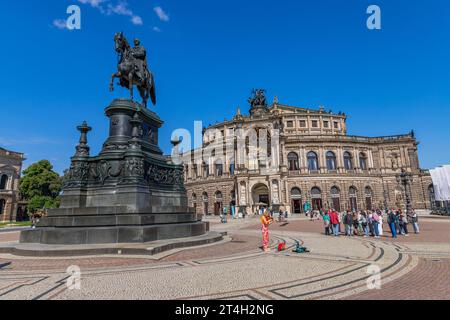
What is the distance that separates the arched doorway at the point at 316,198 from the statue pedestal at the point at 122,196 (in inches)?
1549

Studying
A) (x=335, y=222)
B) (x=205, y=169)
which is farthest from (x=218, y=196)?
(x=335, y=222)

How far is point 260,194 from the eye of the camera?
48.1 meters

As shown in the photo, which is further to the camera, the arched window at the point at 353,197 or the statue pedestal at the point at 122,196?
the arched window at the point at 353,197

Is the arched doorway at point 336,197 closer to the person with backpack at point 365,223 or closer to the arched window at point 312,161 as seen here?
the arched window at point 312,161

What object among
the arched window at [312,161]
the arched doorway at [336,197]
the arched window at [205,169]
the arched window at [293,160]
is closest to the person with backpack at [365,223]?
the arched doorway at [336,197]

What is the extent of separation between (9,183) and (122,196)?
185 ft

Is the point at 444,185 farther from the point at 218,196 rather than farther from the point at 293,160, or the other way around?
the point at 218,196

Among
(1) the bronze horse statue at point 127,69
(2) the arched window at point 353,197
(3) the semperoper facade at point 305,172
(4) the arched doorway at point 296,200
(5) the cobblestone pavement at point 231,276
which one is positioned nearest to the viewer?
(5) the cobblestone pavement at point 231,276

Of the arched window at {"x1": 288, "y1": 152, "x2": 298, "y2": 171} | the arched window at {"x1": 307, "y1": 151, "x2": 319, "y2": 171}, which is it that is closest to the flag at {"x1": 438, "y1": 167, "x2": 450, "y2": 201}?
the arched window at {"x1": 307, "y1": 151, "x2": 319, "y2": 171}

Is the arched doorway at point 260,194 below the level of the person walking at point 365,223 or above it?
above

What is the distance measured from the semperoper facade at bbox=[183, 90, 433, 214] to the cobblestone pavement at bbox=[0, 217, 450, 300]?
1421 inches

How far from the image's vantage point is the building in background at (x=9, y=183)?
161ft
